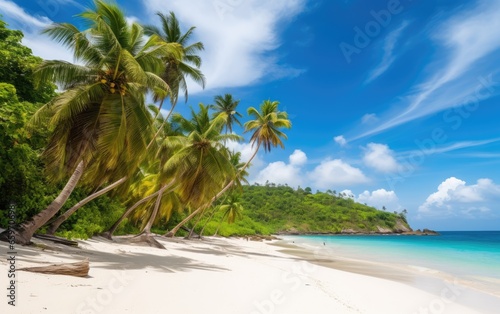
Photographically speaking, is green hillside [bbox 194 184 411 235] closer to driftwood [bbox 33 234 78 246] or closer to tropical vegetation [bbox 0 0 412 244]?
tropical vegetation [bbox 0 0 412 244]

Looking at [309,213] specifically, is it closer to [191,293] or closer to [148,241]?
[148,241]

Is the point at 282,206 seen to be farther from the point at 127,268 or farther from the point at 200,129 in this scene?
the point at 127,268

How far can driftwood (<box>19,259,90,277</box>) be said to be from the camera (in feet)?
21.8

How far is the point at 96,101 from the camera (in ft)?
→ 35.8

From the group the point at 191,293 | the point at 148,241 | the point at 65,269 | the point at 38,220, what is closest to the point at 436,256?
the point at 148,241

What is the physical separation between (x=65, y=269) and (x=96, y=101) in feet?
19.7

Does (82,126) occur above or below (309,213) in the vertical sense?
below

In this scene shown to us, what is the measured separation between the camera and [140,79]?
10.2 metres

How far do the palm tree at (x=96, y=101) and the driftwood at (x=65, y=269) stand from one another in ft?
14.2

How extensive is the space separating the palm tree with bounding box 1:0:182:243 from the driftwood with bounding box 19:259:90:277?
170 inches

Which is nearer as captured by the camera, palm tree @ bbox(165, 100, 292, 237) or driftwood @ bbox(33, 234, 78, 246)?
driftwood @ bbox(33, 234, 78, 246)

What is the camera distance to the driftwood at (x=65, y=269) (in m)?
6.64

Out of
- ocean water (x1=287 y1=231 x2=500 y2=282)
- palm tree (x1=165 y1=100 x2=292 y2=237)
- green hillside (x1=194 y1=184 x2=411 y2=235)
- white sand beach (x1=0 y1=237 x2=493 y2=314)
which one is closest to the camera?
white sand beach (x1=0 y1=237 x2=493 y2=314)

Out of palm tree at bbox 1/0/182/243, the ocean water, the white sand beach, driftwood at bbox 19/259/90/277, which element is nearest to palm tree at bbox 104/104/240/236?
palm tree at bbox 1/0/182/243
